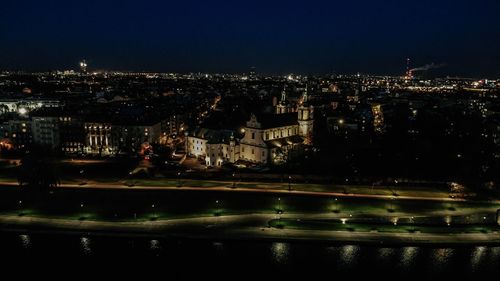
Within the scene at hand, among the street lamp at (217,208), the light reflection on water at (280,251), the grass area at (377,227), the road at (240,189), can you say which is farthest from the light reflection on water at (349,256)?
the street lamp at (217,208)

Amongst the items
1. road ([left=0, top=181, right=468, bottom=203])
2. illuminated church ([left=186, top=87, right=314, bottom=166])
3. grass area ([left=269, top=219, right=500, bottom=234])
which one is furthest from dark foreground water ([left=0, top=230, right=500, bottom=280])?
illuminated church ([left=186, top=87, right=314, bottom=166])

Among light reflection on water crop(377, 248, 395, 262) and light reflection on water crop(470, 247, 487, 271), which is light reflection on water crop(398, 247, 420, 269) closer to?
light reflection on water crop(377, 248, 395, 262)

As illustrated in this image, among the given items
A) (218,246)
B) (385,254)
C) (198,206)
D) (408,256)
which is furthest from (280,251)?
(198,206)

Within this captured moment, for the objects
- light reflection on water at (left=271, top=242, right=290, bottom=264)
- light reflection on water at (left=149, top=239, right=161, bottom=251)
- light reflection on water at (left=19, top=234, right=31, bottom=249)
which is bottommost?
light reflection on water at (left=271, top=242, right=290, bottom=264)

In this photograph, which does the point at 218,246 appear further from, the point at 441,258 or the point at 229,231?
the point at 441,258

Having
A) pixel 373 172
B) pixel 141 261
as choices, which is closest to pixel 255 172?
pixel 373 172

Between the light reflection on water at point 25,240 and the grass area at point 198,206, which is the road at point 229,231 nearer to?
the light reflection on water at point 25,240
